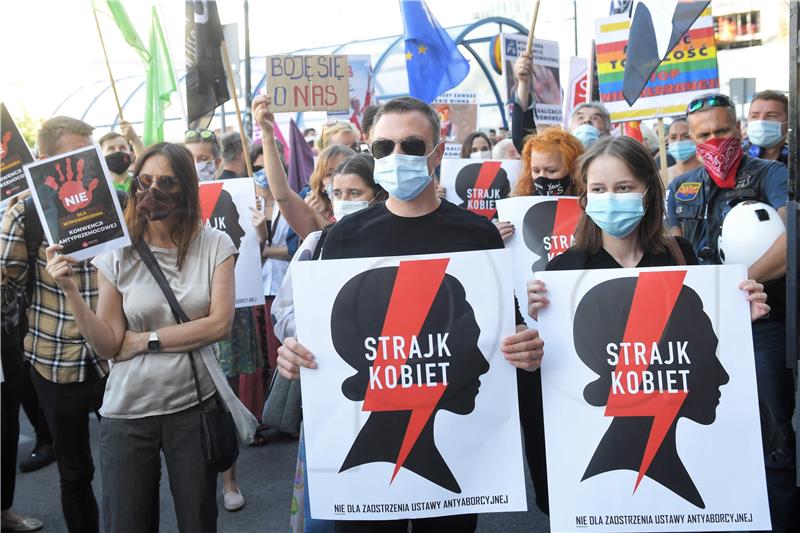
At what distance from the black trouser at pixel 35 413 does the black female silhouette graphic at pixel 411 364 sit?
4.18 m

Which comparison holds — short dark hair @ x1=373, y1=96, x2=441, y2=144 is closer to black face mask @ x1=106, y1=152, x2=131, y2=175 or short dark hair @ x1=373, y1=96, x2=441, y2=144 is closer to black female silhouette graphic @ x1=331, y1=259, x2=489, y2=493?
black female silhouette graphic @ x1=331, y1=259, x2=489, y2=493

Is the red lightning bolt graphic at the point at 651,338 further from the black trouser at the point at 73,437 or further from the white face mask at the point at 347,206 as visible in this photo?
the black trouser at the point at 73,437

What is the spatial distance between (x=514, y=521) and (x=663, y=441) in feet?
7.27

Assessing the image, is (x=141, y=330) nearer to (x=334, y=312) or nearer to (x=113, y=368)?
(x=113, y=368)

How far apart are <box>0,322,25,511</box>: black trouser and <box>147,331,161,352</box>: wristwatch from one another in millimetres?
1994

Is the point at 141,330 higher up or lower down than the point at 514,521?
higher up

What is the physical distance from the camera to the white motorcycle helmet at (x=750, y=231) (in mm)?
3271

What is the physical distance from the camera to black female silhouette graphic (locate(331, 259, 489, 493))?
233cm

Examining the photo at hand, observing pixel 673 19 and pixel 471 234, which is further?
pixel 673 19

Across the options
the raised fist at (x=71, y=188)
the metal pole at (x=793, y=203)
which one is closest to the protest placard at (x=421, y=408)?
the metal pole at (x=793, y=203)

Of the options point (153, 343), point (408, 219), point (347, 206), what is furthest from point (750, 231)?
point (153, 343)

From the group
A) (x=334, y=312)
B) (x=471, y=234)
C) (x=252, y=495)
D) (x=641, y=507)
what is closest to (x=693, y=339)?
(x=641, y=507)

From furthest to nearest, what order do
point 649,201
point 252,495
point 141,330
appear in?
point 252,495
point 141,330
point 649,201

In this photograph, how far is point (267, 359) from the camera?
20.4ft
